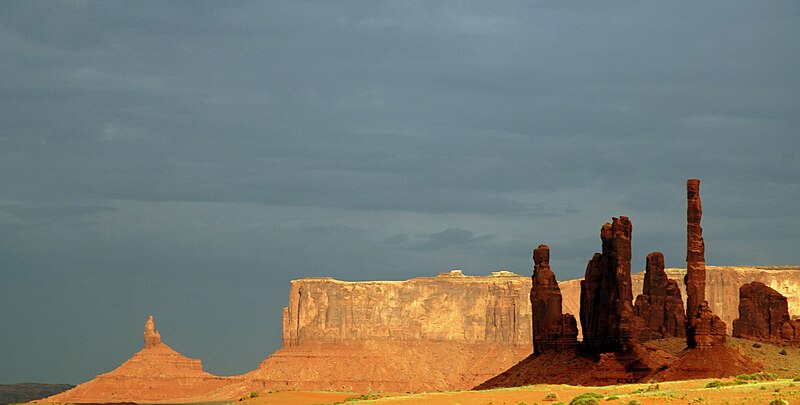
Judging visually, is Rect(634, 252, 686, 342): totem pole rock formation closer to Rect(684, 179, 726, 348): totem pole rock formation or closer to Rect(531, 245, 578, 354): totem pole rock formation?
Rect(531, 245, 578, 354): totem pole rock formation

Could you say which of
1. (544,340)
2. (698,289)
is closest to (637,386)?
(698,289)

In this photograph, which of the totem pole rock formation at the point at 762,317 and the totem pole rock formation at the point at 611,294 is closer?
the totem pole rock formation at the point at 611,294

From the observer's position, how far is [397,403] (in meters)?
69.2

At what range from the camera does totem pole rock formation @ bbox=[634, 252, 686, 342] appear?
344 ft

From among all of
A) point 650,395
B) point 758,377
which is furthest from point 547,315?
point 650,395

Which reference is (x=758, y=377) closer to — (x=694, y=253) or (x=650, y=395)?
(x=694, y=253)

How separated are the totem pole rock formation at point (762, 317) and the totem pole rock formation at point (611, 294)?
1170 cm

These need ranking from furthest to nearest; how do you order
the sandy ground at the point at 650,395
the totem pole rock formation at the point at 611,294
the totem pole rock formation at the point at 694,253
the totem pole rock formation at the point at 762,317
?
the totem pole rock formation at the point at 762,317 < the totem pole rock formation at the point at 611,294 < the totem pole rock formation at the point at 694,253 < the sandy ground at the point at 650,395

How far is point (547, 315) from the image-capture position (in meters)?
107

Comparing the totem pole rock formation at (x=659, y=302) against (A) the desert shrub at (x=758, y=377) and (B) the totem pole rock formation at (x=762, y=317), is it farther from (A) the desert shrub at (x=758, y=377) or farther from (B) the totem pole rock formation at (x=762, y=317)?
(A) the desert shrub at (x=758, y=377)

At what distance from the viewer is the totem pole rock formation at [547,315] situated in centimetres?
10481

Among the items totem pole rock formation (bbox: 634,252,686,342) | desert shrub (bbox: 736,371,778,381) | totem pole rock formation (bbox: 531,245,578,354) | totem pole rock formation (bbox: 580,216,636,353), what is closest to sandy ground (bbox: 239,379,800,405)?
desert shrub (bbox: 736,371,778,381)

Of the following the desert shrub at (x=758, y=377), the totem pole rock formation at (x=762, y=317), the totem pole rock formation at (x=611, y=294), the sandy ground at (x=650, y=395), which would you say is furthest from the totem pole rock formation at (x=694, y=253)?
the totem pole rock formation at (x=762, y=317)

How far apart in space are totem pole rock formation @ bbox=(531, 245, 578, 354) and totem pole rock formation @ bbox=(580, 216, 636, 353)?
20.2 feet
